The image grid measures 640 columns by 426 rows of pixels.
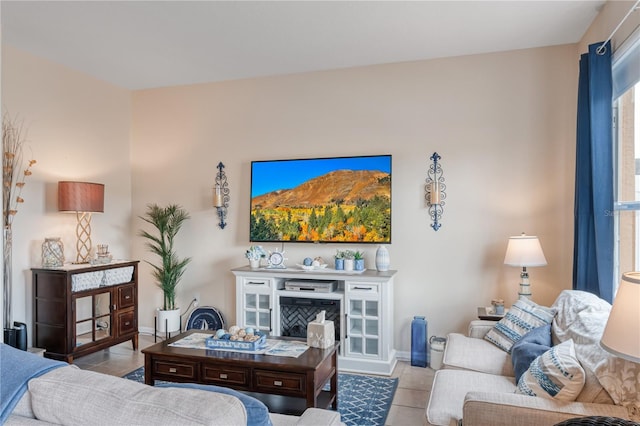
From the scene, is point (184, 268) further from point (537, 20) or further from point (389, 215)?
point (537, 20)

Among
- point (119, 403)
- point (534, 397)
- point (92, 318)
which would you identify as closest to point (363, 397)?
point (534, 397)

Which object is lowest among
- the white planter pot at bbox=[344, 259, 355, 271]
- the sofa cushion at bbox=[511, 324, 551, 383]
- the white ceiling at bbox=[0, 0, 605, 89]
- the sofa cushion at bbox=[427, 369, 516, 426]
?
the sofa cushion at bbox=[427, 369, 516, 426]

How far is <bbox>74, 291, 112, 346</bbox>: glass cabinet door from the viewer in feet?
12.5

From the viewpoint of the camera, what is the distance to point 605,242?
277 centimetres

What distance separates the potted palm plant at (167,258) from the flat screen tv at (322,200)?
0.95 m

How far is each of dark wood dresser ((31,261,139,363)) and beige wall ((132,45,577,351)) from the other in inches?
33.4

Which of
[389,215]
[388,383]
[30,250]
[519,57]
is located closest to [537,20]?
[519,57]

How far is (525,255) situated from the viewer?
11.2 ft

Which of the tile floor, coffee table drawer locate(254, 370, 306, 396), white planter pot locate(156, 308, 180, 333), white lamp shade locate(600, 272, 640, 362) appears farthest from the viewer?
white planter pot locate(156, 308, 180, 333)

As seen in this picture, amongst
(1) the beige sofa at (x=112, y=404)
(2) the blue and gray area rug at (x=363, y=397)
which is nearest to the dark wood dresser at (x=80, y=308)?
(2) the blue and gray area rug at (x=363, y=397)

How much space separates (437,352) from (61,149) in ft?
13.8

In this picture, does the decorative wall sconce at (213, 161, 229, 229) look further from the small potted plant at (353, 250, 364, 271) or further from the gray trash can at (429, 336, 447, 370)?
the gray trash can at (429, 336, 447, 370)

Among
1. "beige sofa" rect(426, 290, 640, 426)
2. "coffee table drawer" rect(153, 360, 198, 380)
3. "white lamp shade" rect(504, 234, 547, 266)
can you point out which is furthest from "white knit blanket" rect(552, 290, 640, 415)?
"coffee table drawer" rect(153, 360, 198, 380)

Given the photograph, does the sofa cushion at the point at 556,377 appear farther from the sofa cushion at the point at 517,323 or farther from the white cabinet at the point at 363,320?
the white cabinet at the point at 363,320
